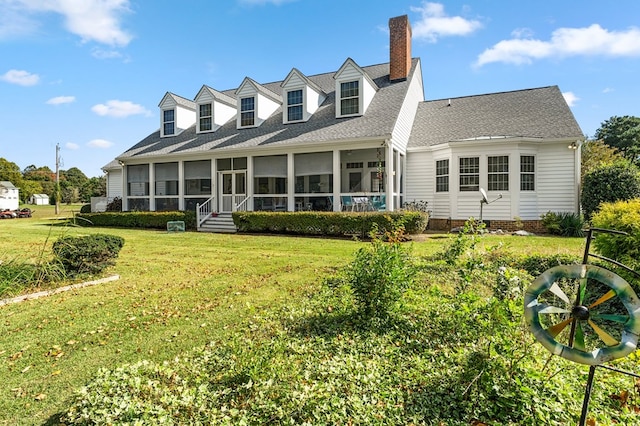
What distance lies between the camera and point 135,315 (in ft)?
15.8

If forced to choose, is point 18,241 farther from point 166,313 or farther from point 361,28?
point 361,28

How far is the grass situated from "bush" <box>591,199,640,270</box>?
1.47 m

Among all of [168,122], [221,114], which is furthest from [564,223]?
[168,122]

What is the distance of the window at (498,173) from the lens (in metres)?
14.2

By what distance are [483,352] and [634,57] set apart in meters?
20.5

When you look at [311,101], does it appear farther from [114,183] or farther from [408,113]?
[114,183]

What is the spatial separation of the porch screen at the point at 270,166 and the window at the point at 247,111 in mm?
3070

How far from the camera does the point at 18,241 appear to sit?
39.0 ft

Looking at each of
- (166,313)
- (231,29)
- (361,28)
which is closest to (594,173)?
(361,28)

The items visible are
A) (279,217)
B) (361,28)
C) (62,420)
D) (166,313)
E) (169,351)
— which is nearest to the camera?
(62,420)

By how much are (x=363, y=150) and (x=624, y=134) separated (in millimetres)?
35365

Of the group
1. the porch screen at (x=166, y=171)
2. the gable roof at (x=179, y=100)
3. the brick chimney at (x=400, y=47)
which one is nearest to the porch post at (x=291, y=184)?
the brick chimney at (x=400, y=47)

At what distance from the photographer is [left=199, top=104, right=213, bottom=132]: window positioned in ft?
66.0

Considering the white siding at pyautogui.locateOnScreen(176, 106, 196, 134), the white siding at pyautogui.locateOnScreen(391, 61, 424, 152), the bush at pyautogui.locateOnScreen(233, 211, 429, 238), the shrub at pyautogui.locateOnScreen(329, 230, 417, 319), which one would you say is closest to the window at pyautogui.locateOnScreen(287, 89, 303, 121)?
the white siding at pyautogui.locateOnScreen(391, 61, 424, 152)
